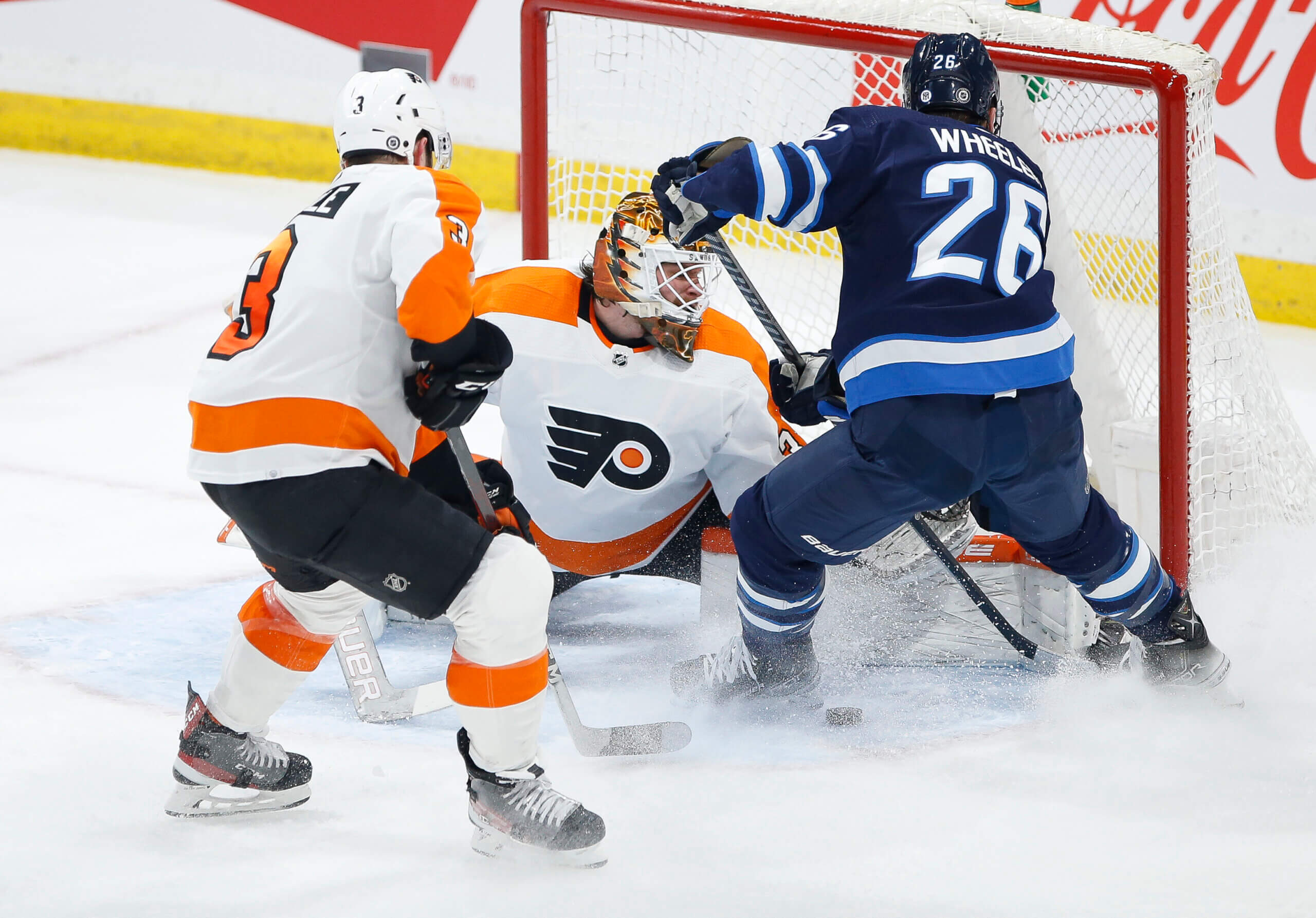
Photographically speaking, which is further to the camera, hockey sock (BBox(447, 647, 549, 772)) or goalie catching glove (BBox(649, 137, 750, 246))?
goalie catching glove (BBox(649, 137, 750, 246))

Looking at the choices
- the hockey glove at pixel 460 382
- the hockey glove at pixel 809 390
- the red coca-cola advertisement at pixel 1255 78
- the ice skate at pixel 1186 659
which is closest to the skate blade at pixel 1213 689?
the ice skate at pixel 1186 659

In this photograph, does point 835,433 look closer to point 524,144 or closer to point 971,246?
point 971,246

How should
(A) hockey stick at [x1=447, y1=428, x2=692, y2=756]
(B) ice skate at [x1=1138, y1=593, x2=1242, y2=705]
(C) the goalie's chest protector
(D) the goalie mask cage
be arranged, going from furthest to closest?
(D) the goalie mask cage → (C) the goalie's chest protector → (B) ice skate at [x1=1138, y1=593, x2=1242, y2=705] → (A) hockey stick at [x1=447, y1=428, x2=692, y2=756]

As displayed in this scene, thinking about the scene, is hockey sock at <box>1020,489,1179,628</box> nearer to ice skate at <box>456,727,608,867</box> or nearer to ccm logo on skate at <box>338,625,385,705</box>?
ice skate at <box>456,727,608,867</box>

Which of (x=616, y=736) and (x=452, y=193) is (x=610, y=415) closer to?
(x=616, y=736)

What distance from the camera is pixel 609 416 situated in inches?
97.1

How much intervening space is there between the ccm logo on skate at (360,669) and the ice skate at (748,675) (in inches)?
20.8

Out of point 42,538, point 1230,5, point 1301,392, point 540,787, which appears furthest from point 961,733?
point 1230,5

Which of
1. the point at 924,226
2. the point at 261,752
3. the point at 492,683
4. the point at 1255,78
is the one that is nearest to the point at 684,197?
the point at 924,226

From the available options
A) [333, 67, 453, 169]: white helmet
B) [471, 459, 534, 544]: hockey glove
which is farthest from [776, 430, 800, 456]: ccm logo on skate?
[333, 67, 453, 169]: white helmet

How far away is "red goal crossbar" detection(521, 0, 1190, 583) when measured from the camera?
8.29 feet

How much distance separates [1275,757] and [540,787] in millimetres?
1186

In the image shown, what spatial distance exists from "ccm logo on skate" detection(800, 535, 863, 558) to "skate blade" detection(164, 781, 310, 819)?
86cm

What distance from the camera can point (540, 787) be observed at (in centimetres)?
189
